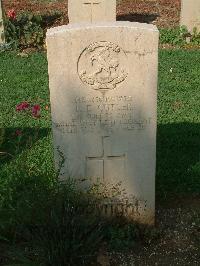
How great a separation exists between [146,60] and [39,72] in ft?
14.6

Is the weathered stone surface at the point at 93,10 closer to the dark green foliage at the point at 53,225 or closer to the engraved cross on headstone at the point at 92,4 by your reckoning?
the engraved cross on headstone at the point at 92,4

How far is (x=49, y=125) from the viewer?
5.74 meters

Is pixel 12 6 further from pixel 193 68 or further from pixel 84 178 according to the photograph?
pixel 84 178

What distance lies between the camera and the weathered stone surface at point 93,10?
8359mm

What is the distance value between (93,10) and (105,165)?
17.2 feet

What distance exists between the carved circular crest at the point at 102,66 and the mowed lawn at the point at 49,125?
75cm

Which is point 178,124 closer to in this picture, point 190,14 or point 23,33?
point 190,14

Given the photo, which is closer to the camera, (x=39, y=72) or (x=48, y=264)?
(x=48, y=264)

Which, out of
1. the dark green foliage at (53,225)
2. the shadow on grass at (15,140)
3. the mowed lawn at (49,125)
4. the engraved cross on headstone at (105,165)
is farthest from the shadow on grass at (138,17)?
the dark green foliage at (53,225)

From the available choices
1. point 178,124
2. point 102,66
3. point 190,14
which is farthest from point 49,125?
point 190,14

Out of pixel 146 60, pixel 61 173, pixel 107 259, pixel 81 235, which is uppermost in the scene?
pixel 146 60

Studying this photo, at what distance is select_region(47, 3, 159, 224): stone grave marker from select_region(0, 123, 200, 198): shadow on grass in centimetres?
55

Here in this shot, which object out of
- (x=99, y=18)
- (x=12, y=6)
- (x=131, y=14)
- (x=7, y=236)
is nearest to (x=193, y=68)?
(x=99, y=18)

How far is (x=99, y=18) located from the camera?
333 inches
